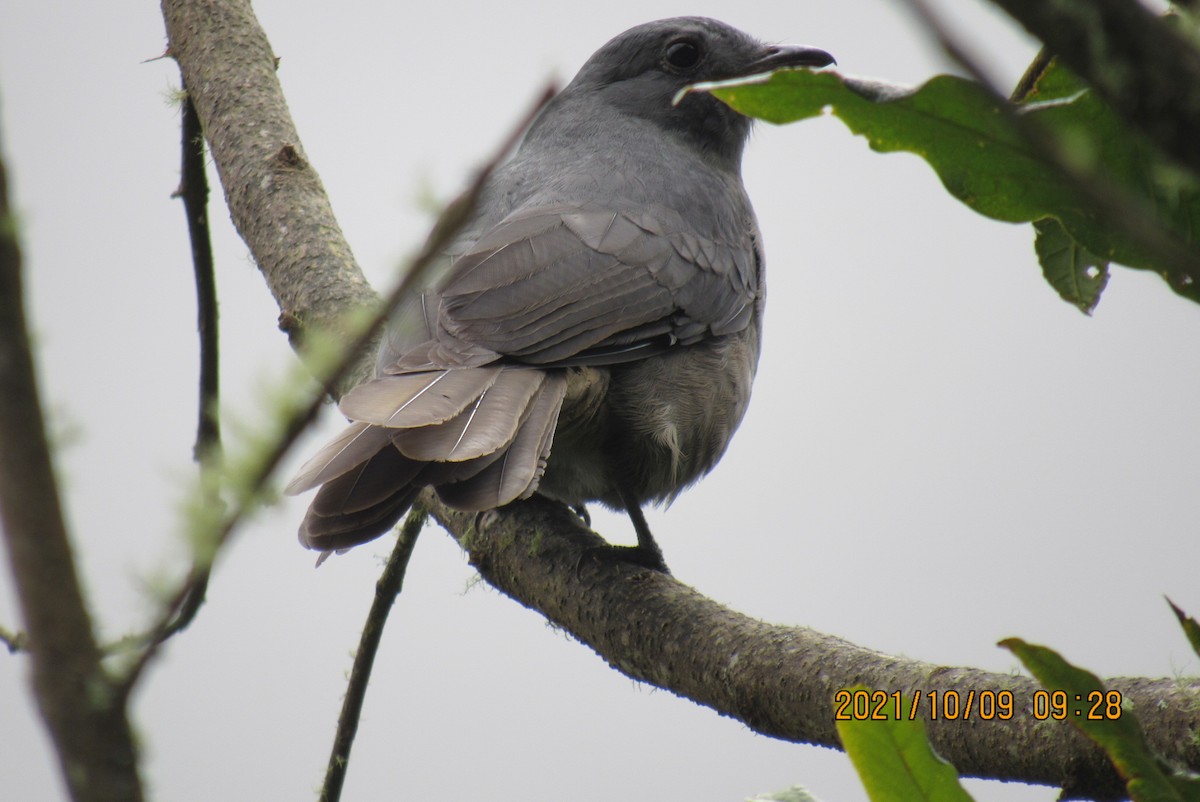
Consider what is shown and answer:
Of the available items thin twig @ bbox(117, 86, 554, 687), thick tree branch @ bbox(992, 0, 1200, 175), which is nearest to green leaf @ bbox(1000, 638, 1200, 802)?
thick tree branch @ bbox(992, 0, 1200, 175)

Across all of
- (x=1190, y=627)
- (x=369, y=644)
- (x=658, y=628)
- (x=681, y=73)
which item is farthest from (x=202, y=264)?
(x=1190, y=627)

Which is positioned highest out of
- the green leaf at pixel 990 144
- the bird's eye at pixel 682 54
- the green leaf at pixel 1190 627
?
the bird's eye at pixel 682 54

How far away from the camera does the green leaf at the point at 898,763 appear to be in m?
1.64

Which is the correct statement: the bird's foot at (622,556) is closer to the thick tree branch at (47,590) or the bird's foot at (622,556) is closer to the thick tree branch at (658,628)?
the thick tree branch at (658,628)

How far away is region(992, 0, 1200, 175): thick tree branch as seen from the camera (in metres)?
0.71

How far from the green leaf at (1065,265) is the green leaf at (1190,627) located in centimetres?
63

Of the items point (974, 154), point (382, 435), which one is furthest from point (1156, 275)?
point (382, 435)

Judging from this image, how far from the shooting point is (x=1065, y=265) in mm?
2016

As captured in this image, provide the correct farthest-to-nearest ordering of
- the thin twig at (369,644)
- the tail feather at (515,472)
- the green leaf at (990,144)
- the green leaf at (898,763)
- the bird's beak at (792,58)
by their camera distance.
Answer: the bird's beak at (792,58) < the thin twig at (369,644) < the tail feather at (515,472) < the green leaf at (898,763) < the green leaf at (990,144)

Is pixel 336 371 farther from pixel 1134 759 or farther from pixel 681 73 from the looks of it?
pixel 681 73

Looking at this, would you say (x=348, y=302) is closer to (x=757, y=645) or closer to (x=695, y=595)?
(x=695, y=595)

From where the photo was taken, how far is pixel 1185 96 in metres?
0.72

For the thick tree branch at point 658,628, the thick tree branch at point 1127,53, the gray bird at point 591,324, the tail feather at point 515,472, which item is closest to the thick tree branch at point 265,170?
the thick tree branch at point 658,628

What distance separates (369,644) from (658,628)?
44.8 inches
